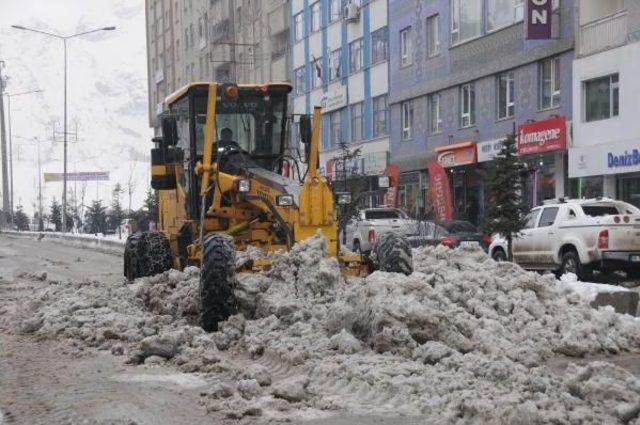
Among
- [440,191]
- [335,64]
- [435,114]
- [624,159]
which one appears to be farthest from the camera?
[335,64]

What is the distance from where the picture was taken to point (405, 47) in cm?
3847

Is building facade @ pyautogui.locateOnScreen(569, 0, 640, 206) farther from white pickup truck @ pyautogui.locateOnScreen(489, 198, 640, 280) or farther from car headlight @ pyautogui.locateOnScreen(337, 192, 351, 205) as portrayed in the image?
car headlight @ pyautogui.locateOnScreen(337, 192, 351, 205)

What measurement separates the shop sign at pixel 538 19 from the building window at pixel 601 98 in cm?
231

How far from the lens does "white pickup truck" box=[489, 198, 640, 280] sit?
17047mm

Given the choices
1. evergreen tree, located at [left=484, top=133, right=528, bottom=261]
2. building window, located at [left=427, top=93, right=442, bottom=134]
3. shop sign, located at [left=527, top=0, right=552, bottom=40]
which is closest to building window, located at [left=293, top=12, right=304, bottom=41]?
building window, located at [left=427, top=93, right=442, bottom=134]

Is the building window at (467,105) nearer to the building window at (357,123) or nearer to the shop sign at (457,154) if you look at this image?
the shop sign at (457,154)

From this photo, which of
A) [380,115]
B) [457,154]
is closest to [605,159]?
[457,154]

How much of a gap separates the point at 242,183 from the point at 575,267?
31.3 ft

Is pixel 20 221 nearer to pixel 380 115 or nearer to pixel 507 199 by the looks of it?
pixel 380 115

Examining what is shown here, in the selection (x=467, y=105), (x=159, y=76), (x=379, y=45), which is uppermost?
(x=159, y=76)

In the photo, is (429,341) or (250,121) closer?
(429,341)

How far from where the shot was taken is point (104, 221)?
61719mm

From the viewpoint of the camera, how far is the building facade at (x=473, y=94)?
27969mm

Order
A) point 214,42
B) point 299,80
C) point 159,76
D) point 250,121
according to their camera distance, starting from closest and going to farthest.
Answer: point 250,121, point 299,80, point 214,42, point 159,76
